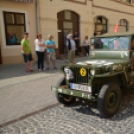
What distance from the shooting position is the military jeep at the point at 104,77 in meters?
3.47

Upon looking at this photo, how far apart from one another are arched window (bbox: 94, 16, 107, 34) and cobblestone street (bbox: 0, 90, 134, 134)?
1220 cm

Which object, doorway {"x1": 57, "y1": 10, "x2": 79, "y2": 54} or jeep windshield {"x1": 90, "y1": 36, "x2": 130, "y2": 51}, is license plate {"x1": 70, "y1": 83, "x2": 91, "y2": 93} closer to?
jeep windshield {"x1": 90, "y1": 36, "x2": 130, "y2": 51}


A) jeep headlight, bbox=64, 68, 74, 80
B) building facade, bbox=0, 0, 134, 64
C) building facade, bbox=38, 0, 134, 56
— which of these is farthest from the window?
jeep headlight, bbox=64, 68, 74, 80

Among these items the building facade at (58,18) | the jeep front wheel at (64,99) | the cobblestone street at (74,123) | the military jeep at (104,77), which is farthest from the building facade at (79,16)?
the cobblestone street at (74,123)

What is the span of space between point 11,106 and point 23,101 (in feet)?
1.26

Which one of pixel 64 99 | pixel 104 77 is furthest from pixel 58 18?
pixel 104 77

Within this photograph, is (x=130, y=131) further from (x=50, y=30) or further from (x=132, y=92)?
(x=50, y=30)

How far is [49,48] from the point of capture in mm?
8047

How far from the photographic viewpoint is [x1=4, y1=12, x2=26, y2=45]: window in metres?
9.60

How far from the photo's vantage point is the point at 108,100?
11.5ft

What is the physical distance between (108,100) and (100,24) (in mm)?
13132

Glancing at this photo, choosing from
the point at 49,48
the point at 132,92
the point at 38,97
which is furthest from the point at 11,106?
the point at 49,48

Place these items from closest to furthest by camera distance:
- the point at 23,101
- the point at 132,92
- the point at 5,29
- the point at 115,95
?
the point at 115,95, the point at 23,101, the point at 132,92, the point at 5,29

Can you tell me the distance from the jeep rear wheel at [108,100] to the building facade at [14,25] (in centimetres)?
743
